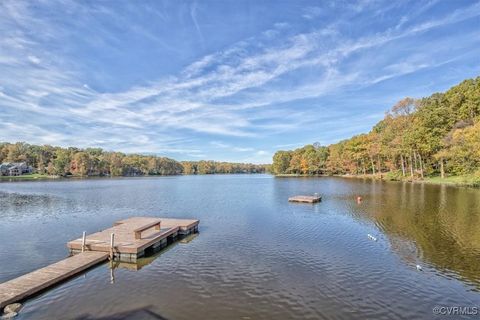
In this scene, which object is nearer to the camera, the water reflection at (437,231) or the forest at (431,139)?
the water reflection at (437,231)

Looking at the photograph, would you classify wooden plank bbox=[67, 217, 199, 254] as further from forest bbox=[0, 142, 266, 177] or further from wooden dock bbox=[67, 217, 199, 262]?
forest bbox=[0, 142, 266, 177]

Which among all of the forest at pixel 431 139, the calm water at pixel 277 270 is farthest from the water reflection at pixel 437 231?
the forest at pixel 431 139

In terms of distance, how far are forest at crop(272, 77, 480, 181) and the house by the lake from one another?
4457 inches

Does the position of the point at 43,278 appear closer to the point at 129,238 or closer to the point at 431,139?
the point at 129,238

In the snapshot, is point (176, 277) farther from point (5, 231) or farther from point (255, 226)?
point (5, 231)

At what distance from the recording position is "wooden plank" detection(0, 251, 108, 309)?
8.52 meters

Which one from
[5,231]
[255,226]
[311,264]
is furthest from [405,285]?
[5,231]

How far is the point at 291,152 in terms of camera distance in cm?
12519

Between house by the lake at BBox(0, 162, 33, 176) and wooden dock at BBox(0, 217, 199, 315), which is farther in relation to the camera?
house by the lake at BBox(0, 162, 33, 176)

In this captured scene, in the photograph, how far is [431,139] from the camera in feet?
161

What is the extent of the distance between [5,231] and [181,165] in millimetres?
162569

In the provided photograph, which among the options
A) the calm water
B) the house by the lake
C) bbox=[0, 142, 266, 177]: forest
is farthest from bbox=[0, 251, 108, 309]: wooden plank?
the house by the lake

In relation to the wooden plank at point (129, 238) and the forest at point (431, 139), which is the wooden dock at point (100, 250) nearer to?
the wooden plank at point (129, 238)

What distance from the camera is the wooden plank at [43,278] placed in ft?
27.9
